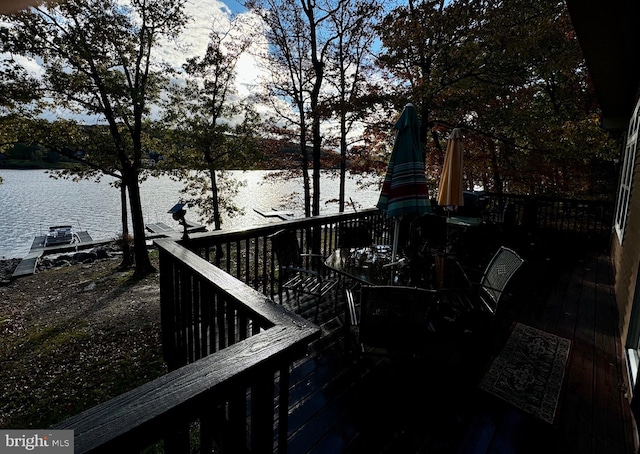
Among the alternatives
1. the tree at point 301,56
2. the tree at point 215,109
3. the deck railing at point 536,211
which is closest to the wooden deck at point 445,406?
the deck railing at point 536,211

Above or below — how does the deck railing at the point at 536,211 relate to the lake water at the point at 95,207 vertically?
above

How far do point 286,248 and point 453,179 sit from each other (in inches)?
98.9

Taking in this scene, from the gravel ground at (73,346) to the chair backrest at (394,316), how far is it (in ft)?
13.9

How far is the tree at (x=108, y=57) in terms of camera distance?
857 cm

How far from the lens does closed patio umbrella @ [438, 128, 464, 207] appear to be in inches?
170

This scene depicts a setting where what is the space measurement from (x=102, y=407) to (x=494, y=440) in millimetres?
2266

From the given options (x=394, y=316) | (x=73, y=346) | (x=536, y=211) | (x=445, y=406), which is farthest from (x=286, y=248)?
(x=536, y=211)

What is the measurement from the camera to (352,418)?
2.16 metres

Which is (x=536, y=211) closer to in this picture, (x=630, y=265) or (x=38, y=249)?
(x=630, y=265)

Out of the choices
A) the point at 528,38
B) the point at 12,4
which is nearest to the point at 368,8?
the point at 528,38

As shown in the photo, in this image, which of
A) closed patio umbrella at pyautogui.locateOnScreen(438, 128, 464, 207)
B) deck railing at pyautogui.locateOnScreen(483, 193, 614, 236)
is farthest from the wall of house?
deck railing at pyautogui.locateOnScreen(483, 193, 614, 236)

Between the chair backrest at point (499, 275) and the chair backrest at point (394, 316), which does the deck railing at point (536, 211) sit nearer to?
the chair backrest at point (499, 275)

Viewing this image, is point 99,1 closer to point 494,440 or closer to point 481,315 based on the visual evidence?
point 481,315

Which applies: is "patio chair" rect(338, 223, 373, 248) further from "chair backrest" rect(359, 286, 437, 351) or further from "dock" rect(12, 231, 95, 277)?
"dock" rect(12, 231, 95, 277)
